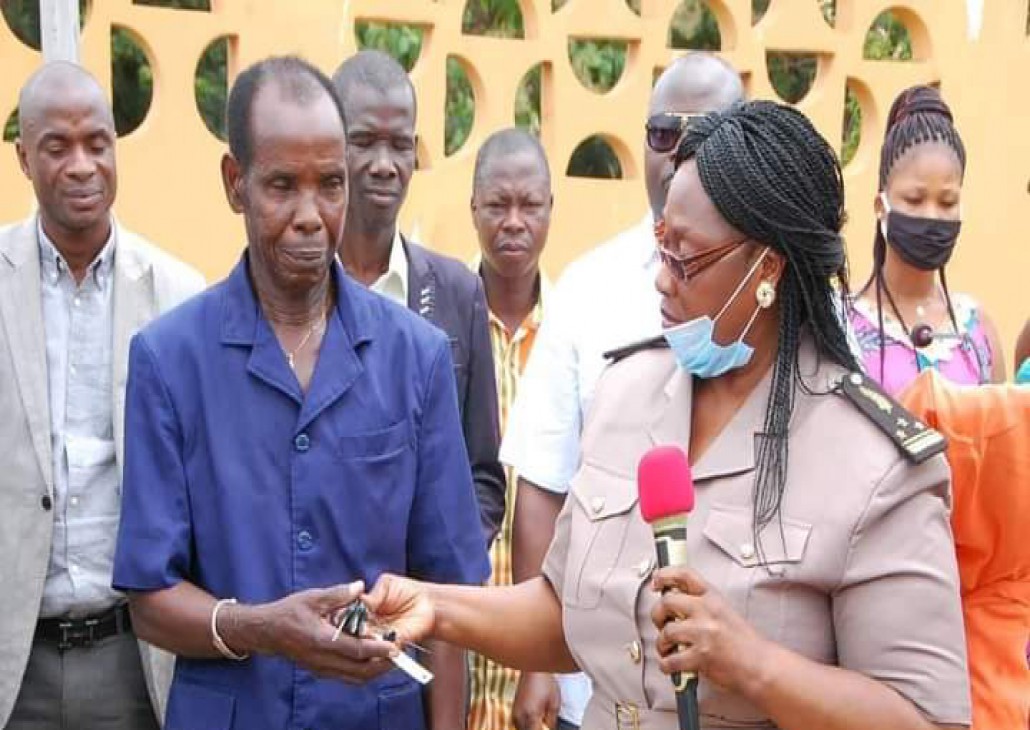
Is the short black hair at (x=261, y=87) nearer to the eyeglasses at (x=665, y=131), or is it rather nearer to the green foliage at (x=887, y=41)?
the eyeglasses at (x=665, y=131)

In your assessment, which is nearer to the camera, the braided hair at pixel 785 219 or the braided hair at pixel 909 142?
the braided hair at pixel 785 219

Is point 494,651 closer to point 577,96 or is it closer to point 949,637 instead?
point 949,637

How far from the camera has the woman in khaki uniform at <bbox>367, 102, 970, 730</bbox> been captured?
299 cm

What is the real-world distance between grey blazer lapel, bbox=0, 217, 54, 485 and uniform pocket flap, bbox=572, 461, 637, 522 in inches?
67.1

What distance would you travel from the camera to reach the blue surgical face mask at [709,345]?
3.23 meters

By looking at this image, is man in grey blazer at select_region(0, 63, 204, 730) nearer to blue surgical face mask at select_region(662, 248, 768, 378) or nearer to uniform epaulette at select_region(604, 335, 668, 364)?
uniform epaulette at select_region(604, 335, 668, 364)

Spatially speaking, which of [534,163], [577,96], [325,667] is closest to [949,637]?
[325,667]

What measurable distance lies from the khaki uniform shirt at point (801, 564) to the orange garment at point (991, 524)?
2.15 ft

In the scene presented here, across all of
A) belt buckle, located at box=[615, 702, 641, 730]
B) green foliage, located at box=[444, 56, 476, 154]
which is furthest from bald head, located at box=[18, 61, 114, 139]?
green foliage, located at box=[444, 56, 476, 154]

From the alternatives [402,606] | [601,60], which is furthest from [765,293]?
[601,60]

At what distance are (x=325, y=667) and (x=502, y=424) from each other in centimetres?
247

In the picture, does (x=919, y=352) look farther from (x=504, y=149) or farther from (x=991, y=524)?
(x=504, y=149)

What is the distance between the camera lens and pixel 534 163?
6.69m

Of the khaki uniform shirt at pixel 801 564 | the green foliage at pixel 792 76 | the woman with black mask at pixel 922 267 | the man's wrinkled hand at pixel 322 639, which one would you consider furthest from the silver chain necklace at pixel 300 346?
the green foliage at pixel 792 76
